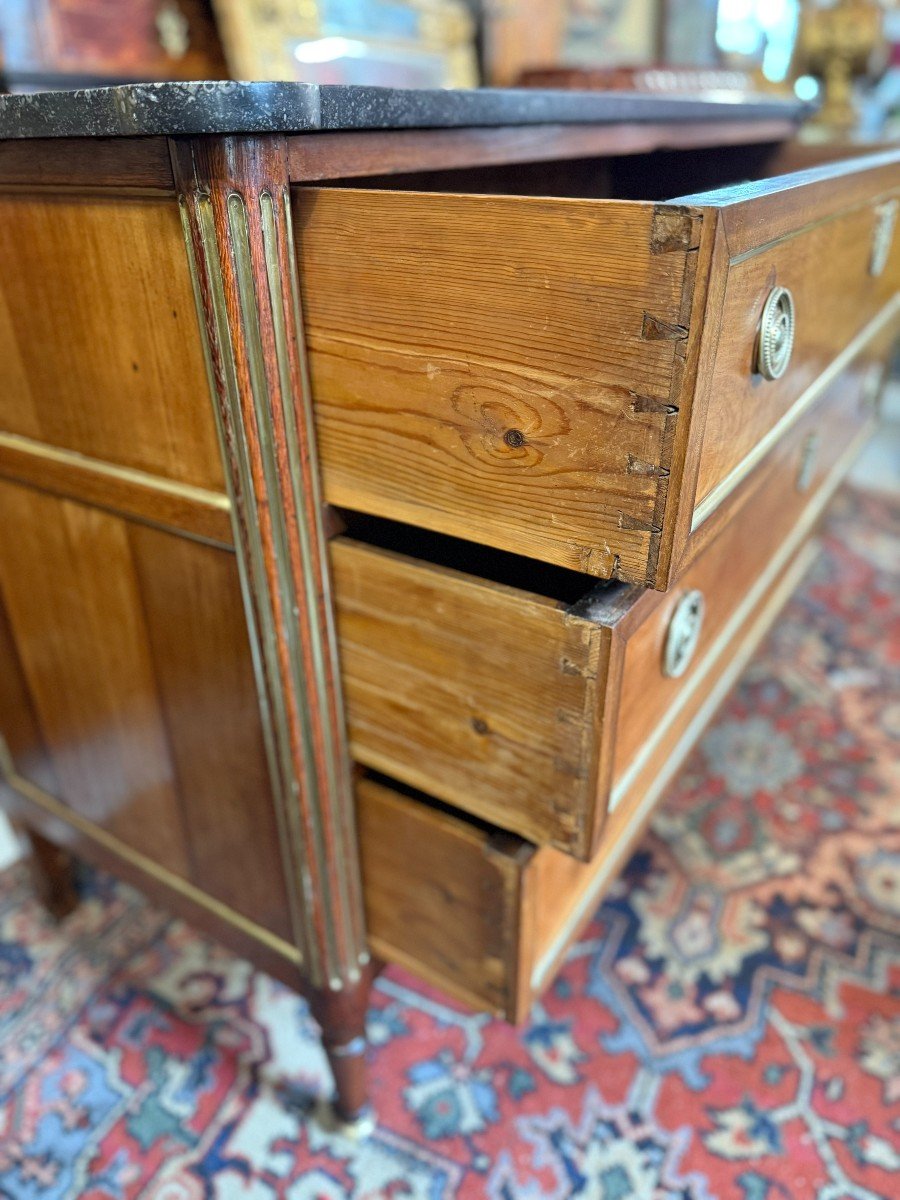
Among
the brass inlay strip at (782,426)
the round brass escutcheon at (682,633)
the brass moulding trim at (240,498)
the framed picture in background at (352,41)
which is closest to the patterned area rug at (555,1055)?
the brass moulding trim at (240,498)

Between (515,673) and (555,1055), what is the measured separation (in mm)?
484

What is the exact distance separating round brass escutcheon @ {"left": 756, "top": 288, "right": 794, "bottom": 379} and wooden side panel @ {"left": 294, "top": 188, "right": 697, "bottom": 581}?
0.11 m

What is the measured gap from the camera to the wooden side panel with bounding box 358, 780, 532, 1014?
22.3 inches

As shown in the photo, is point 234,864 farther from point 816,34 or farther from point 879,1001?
point 816,34

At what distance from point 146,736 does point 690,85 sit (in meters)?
1.33

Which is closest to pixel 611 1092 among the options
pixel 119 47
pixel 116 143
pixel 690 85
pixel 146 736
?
pixel 146 736

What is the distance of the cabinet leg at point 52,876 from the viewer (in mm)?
882

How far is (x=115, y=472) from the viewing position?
0.54 meters

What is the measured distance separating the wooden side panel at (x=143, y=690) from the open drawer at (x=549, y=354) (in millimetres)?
134

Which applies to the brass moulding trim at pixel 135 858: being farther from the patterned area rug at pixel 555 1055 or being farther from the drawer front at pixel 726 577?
the drawer front at pixel 726 577

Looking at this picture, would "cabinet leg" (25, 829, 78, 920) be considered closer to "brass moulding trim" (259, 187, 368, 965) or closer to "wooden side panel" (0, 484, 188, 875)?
"wooden side panel" (0, 484, 188, 875)

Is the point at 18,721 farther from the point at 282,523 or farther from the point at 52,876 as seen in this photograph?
the point at 282,523

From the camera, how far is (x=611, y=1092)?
76cm

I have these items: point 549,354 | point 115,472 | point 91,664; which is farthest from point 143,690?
point 549,354
